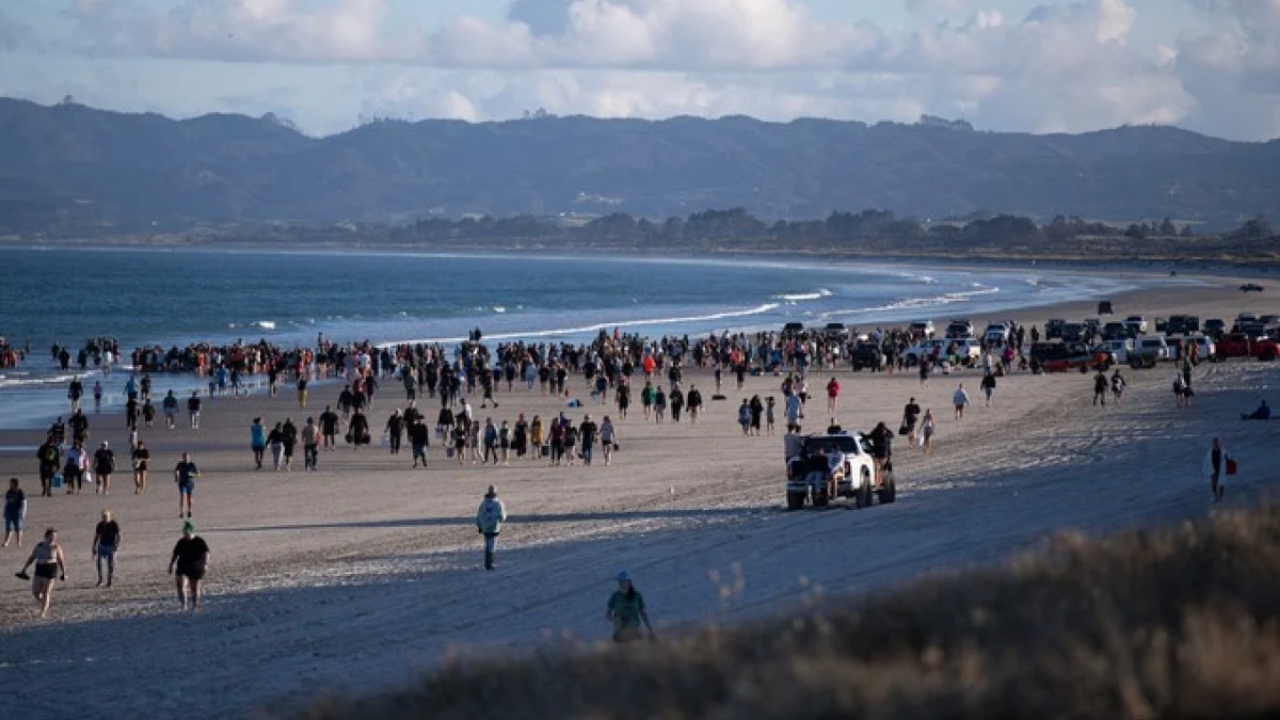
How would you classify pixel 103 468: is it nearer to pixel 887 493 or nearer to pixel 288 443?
pixel 288 443

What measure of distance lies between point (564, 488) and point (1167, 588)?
61.1ft

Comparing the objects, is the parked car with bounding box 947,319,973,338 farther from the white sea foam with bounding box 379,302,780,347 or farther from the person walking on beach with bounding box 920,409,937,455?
the person walking on beach with bounding box 920,409,937,455

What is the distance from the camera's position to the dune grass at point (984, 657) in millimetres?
7477

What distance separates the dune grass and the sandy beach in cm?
85

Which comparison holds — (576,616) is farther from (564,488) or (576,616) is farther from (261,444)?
(261,444)

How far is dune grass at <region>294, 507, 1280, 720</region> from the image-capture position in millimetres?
7477

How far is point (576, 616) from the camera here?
1614cm

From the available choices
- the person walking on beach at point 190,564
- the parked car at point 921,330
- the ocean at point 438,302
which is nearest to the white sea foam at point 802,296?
the ocean at point 438,302

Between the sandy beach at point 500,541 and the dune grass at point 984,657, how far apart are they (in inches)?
33.5

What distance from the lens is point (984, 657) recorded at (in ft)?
26.7

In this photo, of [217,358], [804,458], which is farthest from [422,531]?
[217,358]

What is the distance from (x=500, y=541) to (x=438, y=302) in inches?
3573

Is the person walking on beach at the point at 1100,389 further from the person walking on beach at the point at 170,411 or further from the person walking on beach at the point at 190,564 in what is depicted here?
the person walking on beach at the point at 190,564

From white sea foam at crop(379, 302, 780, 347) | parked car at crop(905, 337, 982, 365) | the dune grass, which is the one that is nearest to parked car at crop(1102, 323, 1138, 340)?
parked car at crop(905, 337, 982, 365)
